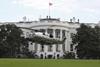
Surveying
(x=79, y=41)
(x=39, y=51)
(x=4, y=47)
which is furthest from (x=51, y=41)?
(x=39, y=51)

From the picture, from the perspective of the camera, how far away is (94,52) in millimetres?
112562

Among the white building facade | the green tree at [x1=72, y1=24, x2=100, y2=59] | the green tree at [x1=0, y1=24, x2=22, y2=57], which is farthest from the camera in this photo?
the white building facade

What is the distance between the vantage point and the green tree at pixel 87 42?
112 metres

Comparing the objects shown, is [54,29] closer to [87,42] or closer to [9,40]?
[87,42]

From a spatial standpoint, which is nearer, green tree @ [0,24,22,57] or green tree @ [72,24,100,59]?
green tree @ [0,24,22,57]

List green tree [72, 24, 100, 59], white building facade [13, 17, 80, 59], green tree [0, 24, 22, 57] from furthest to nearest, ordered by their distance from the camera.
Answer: white building facade [13, 17, 80, 59]
green tree [72, 24, 100, 59]
green tree [0, 24, 22, 57]

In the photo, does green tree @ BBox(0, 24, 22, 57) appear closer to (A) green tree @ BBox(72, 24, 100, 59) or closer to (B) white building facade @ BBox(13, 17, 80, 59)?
(A) green tree @ BBox(72, 24, 100, 59)

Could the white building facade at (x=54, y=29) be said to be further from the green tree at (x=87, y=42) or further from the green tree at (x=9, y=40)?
the green tree at (x=9, y=40)

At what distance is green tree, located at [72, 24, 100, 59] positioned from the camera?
11181 centimetres

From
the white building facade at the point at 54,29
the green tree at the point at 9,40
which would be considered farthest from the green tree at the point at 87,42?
the white building facade at the point at 54,29

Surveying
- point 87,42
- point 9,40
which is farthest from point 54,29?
point 9,40

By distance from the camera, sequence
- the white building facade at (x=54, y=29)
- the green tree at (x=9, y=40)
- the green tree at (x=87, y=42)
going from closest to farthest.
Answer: the green tree at (x=9, y=40) < the green tree at (x=87, y=42) < the white building facade at (x=54, y=29)

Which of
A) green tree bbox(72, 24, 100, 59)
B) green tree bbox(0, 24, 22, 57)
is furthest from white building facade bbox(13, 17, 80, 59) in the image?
green tree bbox(0, 24, 22, 57)

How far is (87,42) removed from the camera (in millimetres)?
113562
